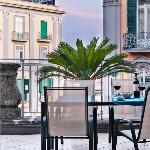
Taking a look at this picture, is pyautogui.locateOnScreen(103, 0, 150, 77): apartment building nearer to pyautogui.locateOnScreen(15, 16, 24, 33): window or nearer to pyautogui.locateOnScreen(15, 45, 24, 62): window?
pyautogui.locateOnScreen(15, 45, 24, 62): window

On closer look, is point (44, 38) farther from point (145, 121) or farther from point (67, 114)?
point (145, 121)

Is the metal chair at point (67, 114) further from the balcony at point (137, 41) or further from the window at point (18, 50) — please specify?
the window at point (18, 50)

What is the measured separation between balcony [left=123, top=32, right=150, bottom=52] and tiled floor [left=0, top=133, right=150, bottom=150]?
35.2 feet

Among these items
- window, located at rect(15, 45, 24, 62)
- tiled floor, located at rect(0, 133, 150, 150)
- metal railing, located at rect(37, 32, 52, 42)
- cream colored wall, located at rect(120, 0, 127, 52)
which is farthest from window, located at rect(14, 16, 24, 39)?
tiled floor, located at rect(0, 133, 150, 150)

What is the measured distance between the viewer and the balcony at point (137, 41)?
16797mm

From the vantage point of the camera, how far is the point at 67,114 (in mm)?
4133

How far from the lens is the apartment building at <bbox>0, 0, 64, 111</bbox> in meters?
31.9

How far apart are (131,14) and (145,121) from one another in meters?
13.2

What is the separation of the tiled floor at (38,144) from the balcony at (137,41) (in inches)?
423

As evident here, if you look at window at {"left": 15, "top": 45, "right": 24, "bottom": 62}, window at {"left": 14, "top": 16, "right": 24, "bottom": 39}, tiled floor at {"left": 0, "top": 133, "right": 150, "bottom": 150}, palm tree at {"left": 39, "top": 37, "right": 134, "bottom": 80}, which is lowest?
tiled floor at {"left": 0, "top": 133, "right": 150, "bottom": 150}

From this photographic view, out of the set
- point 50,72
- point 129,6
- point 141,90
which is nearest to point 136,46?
point 129,6

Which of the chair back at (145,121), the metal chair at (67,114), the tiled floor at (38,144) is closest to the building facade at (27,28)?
the tiled floor at (38,144)

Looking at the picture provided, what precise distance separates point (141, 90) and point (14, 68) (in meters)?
1.95

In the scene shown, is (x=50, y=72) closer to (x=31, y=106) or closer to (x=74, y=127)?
(x=31, y=106)
